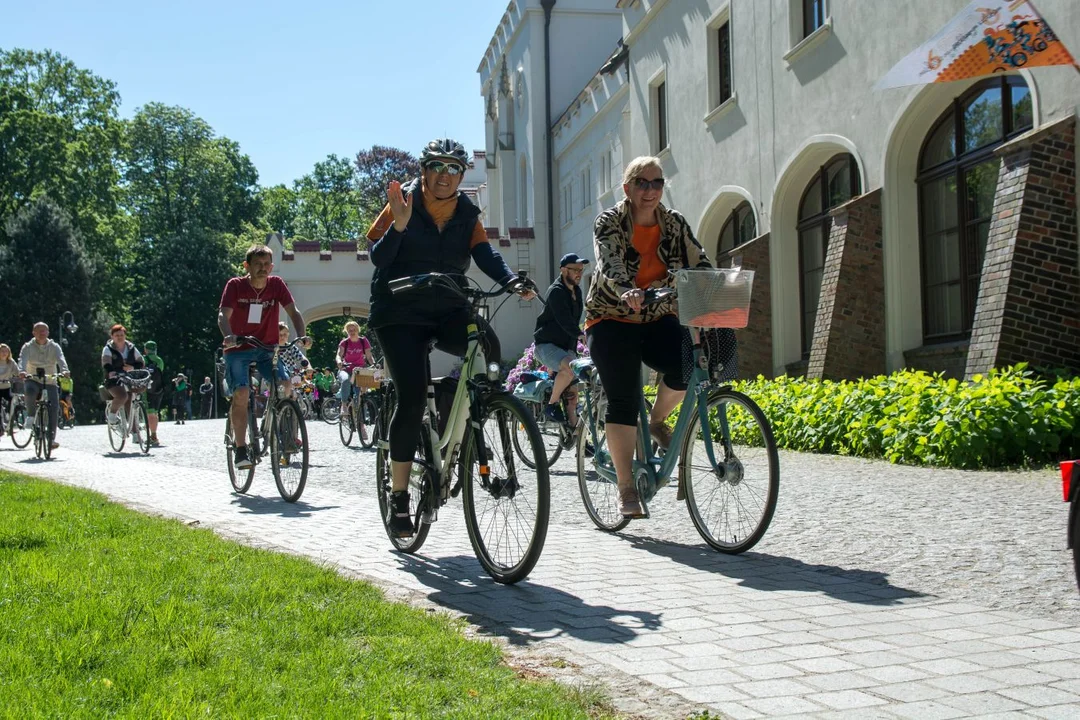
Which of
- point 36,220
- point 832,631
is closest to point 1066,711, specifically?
point 832,631

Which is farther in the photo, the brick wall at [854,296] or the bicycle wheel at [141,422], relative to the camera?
the bicycle wheel at [141,422]

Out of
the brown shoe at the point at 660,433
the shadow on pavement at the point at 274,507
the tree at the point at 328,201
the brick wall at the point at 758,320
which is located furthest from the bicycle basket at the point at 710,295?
the tree at the point at 328,201

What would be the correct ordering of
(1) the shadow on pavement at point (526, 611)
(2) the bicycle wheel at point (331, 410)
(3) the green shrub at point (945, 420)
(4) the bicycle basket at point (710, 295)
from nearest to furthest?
1. (1) the shadow on pavement at point (526, 611)
2. (4) the bicycle basket at point (710, 295)
3. (3) the green shrub at point (945, 420)
4. (2) the bicycle wheel at point (331, 410)

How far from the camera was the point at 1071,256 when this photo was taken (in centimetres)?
1152

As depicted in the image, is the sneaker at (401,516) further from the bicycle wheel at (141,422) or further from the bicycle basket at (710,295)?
the bicycle wheel at (141,422)

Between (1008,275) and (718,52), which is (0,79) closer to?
(718,52)

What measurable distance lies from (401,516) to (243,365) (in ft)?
14.4

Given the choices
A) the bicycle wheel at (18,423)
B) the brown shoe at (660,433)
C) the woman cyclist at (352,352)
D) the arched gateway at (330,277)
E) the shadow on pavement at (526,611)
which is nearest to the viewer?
the shadow on pavement at (526,611)

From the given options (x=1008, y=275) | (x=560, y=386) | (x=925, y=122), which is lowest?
(x=560, y=386)

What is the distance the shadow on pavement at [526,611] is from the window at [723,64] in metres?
17.1

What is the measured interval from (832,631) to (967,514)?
326 cm

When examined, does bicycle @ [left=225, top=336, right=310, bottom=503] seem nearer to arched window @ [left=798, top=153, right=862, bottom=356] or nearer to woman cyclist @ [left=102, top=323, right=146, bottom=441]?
woman cyclist @ [left=102, top=323, right=146, bottom=441]

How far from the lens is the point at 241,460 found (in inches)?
387

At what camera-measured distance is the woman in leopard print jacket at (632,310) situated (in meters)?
6.34
